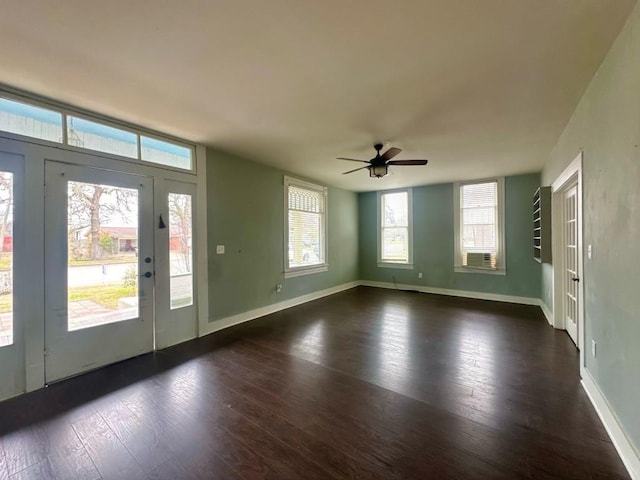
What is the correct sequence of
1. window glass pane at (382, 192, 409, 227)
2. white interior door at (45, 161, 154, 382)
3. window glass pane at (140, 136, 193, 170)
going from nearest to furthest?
white interior door at (45, 161, 154, 382) → window glass pane at (140, 136, 193, 170) → window glass pane at (382, 192, 409, 227)

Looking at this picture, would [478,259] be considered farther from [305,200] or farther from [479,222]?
[305,200]

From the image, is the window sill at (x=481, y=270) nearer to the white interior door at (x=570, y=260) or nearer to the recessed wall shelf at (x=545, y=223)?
the recessed wall shelf at (x=545, y=223)

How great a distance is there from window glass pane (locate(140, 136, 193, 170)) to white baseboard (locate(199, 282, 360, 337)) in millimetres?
2230

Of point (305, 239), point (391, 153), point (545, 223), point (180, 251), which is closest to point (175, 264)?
point (180, 251)

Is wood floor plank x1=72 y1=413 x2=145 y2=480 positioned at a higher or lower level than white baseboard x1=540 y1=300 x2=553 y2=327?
lower

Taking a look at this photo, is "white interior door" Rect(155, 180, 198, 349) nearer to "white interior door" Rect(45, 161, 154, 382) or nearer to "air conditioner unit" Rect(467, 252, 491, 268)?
"white interior door" Rect(45, 161, 154, 382)

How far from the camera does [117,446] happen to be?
73.6 inches

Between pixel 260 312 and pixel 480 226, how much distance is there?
192 inches

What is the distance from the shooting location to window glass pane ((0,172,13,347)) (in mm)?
2398

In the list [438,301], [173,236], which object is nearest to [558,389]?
[438,301]

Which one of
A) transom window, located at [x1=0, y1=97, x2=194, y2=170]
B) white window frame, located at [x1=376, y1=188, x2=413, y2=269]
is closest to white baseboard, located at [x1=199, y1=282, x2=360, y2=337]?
white window frame, located at [x1=376, y1=188, x2=413, y2=269]

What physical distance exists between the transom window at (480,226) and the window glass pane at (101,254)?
605cm

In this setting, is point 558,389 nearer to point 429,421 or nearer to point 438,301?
point 429,421

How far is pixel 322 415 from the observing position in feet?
7.14
